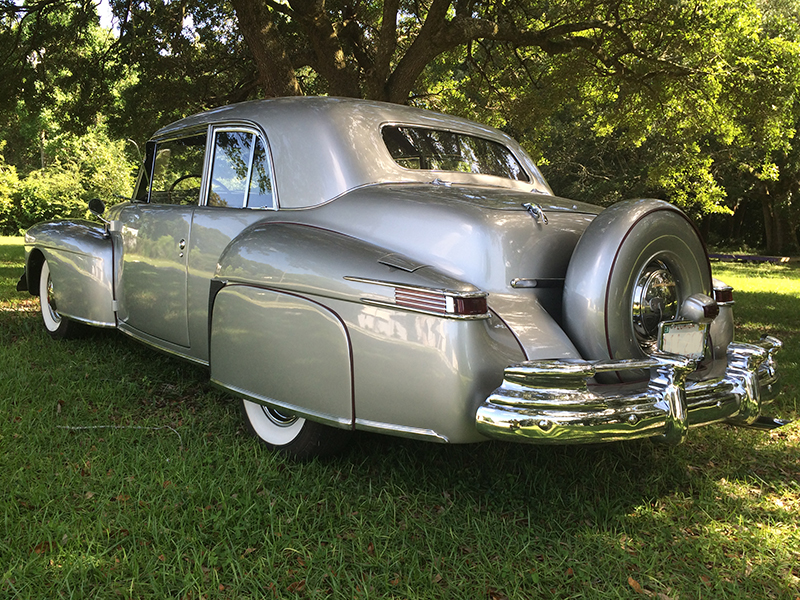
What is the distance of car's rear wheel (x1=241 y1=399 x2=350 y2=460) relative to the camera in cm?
296

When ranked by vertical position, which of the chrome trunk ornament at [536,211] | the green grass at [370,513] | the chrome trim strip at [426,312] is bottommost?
the green grass at [370,513]

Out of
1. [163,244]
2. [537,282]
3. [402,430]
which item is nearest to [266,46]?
[163,244]

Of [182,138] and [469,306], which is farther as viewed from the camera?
[182,138]

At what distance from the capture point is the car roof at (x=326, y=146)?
10.2 ft

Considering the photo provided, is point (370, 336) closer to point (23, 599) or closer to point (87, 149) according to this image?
point (23, 599)

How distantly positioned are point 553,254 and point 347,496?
1.38 m

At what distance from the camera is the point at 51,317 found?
5.34 metres

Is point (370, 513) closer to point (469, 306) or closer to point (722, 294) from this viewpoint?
point (469, 306)

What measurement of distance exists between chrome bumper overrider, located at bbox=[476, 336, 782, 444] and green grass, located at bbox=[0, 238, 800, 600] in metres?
0.50

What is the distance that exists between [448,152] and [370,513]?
6.58 feet

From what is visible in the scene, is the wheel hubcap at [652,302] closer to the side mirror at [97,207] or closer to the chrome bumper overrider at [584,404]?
the chrome bumper overrider at [584,404]

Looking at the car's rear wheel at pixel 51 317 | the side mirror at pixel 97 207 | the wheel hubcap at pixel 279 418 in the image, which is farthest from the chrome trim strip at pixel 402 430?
the car's rear wheel at pixel 51 317

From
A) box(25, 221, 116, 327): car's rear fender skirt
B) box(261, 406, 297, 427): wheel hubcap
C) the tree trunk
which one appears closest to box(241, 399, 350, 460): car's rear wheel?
box(261, 406, 297, 427): wheel hubcap

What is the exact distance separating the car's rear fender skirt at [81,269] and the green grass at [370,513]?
68 cm
